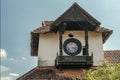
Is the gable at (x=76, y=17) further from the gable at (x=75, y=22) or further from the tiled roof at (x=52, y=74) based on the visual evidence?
the tiled roof at (x=52, y=74)

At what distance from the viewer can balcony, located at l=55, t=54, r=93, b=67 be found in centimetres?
3089

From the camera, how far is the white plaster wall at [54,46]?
32.9 metres

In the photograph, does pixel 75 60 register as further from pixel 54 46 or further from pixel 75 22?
pixel 75 22

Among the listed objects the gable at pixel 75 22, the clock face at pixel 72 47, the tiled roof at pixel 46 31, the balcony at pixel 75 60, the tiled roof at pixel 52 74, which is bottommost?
the tiled roof at pixel 52 74

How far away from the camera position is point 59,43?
32812mm

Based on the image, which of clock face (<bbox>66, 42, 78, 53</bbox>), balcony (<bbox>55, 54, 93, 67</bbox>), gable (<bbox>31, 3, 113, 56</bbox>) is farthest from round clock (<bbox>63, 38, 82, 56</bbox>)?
balcony (<bbox>55, 54, 93, 67</bbox>)

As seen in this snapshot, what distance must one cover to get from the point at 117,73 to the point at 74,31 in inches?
540

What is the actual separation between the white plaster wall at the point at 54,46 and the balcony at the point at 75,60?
1796mm

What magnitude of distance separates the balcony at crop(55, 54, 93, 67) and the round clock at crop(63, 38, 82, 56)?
1205 mm

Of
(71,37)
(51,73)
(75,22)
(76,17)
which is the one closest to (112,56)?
(71,37)

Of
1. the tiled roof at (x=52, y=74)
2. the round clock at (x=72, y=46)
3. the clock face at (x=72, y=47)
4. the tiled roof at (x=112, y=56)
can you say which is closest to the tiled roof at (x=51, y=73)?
the tiled roof at (x=52, y=74)

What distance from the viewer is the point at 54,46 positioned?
33.1m

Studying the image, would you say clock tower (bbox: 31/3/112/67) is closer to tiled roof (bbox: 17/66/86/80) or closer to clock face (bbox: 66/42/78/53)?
clock face (bbox: 66/42/78/53)

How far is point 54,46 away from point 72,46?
1.55 metres
